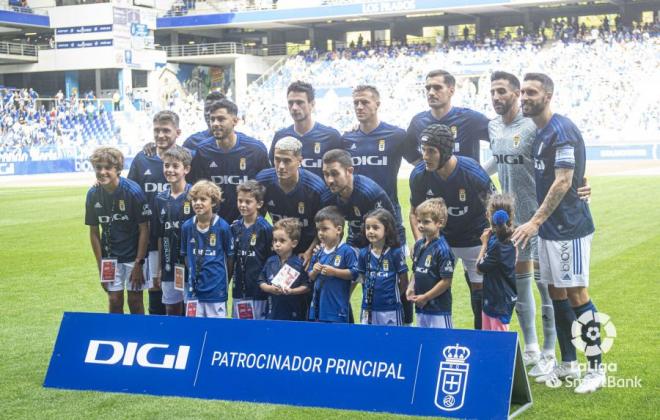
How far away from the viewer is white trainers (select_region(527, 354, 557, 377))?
680 centimetres

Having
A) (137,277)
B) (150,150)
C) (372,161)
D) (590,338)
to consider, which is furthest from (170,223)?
(590,338)

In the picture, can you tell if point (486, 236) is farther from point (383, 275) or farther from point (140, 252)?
point (140, 252)

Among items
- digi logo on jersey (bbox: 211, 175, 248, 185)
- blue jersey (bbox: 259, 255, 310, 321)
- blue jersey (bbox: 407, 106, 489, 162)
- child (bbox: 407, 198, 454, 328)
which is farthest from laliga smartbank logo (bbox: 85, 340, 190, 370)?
blue jersey (bbox: 407, 106, 489, 162)

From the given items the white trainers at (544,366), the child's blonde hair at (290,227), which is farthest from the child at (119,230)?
the white trainers at (544,366)

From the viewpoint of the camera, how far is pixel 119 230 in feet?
25.4

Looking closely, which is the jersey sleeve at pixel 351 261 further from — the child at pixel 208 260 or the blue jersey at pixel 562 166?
the blue jersey at pixel 562 166

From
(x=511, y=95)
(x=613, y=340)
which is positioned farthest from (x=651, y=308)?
(x=511, y=95)

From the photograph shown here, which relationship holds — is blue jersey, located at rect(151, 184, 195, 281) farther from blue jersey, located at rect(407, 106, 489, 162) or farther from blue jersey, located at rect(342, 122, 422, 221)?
blue jersey, located at rect(407, 106, 489, 162)

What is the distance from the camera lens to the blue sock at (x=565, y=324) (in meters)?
6.54

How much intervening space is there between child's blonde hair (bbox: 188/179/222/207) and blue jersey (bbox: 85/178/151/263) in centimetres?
86

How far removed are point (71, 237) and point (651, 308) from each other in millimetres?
11066

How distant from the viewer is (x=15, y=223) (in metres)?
19.4

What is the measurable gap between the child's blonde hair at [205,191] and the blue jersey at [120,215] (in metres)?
0.86

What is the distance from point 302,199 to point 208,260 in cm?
88
